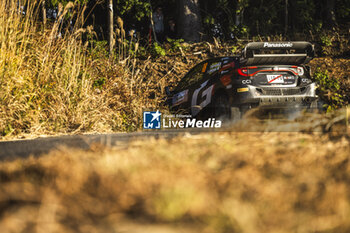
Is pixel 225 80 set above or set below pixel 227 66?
below

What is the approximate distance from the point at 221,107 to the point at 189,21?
997cm

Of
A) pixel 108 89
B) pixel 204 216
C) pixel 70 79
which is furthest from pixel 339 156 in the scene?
pixel 108 89

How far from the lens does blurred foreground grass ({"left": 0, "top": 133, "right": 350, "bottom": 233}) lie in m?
1.70

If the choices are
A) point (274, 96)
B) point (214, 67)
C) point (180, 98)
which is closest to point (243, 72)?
point (274, 96)

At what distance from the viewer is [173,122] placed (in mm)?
8383

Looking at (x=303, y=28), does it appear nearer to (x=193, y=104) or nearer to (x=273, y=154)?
(x=193, y=104)

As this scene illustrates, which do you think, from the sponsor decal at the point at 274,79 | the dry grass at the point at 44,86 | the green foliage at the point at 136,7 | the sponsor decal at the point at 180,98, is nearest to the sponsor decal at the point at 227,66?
the sponsor decal at the point at 274,79

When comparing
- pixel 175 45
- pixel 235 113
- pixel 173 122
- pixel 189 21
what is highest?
pixel 189 21

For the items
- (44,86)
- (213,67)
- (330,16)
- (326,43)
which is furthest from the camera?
(330,16)

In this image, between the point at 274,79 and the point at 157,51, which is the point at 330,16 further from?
the point at 274,79

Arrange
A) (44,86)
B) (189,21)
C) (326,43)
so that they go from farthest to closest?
(189,21) < (326,43) < (44,86)

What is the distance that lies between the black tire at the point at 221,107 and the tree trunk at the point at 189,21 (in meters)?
9.40

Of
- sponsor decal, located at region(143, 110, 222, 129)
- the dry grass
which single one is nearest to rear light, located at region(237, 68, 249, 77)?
sponsor decal, located at region(143, 110, 222, 129)

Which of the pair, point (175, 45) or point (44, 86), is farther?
point (175, 45)
